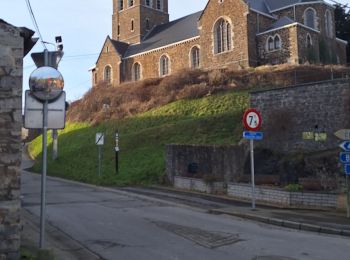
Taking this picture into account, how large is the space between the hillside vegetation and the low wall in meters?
6.84

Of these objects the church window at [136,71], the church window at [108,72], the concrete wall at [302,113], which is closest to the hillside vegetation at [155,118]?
the concrete wall at [302,113]

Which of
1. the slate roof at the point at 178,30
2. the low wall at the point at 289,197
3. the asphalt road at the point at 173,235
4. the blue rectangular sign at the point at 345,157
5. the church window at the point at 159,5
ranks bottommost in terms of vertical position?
the asphalt road at the point at 173,235

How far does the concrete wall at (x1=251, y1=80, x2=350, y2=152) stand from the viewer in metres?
20.5

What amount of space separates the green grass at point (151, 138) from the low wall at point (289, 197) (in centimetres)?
681

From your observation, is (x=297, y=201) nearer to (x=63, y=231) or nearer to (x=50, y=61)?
(x=63, y=231)

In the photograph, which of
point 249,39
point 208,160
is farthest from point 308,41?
point 208,160

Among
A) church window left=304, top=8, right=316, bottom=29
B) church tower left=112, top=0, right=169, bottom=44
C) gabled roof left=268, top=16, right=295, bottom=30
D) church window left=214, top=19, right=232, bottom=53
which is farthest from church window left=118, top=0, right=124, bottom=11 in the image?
→ church window left=304, top=8, right=316, bottom=29

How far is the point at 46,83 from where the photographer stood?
7660mm

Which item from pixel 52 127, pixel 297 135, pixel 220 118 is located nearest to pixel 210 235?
pixel 52 127

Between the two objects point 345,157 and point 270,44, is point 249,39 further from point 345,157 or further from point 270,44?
point 345,157

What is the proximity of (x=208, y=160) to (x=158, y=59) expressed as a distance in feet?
137

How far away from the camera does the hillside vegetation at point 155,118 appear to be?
27.5m

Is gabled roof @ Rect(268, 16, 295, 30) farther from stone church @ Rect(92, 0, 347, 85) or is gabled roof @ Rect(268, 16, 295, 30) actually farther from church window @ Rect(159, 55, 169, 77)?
church window @ Rect(159, 55, 169, 77)

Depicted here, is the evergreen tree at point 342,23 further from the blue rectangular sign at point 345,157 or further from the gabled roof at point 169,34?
the blue rectangular sign at point 345,157
